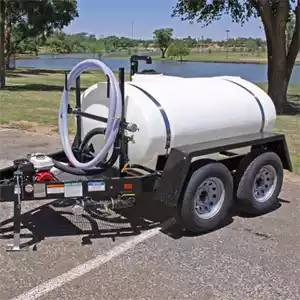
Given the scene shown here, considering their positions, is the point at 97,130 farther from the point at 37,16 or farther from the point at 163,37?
the point at 163,37

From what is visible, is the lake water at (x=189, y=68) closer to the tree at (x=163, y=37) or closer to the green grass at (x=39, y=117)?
the green grass at (x=39, y=117)

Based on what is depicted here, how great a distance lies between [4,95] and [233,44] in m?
69.6

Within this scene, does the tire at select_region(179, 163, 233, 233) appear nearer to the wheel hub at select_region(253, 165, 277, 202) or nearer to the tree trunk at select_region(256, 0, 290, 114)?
the wheel hub at select_region(253, 165, 277, 202)

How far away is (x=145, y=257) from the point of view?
4.55m

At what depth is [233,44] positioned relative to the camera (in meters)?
84.6

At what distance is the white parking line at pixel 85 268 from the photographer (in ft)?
12.7

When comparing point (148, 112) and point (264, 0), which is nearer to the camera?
point (148, 112)

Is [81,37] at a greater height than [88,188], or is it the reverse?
[81,37]

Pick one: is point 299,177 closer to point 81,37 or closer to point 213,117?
point 213,117

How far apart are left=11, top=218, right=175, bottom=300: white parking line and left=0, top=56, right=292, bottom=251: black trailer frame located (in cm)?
38

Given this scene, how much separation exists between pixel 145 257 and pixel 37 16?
98.3 ft

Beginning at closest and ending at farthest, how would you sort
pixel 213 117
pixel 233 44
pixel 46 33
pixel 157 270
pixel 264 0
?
pixel 157 270, pixel 213 117, pixel 264 0, pixel 46 33, pixel 233 44

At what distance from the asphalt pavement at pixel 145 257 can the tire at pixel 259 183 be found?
0.45 feet

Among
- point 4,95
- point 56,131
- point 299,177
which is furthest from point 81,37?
point 299,177
